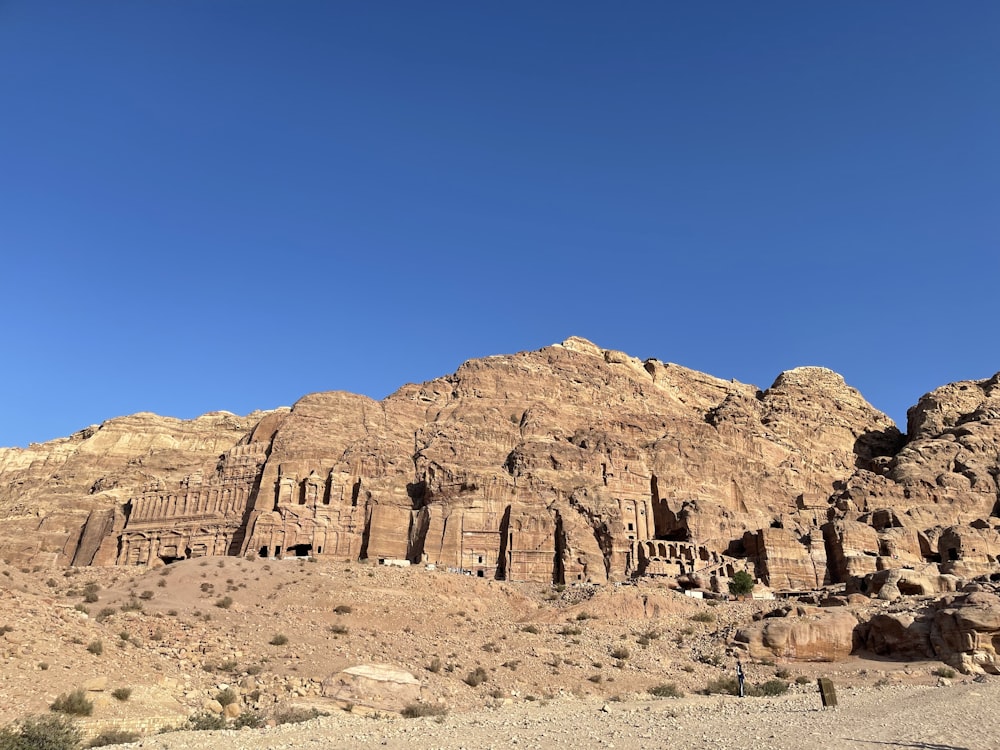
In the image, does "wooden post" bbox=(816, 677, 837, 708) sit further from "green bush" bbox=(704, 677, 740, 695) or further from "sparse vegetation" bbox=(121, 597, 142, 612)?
"sparse vegetation" bbox=(121, 597, 142, 612)

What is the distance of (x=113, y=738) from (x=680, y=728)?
46.7ft

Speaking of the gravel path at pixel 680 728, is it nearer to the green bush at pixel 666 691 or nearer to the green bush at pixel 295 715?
the green bush at pixel 295 715

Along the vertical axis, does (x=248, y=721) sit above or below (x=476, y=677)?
below

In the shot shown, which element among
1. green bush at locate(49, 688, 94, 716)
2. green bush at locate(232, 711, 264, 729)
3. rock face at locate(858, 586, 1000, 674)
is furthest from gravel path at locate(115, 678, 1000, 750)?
rock face at locate(858, 586, 1000, 674)

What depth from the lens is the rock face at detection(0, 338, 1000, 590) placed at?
6500 centimetres

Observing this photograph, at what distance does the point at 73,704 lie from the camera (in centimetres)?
1961

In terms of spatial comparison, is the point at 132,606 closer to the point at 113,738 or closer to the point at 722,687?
the point at 113,738

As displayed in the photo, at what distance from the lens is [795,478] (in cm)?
9312

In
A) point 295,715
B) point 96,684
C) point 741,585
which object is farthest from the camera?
point 741,585

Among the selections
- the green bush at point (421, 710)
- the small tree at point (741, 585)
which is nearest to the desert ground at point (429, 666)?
the green bush at point (421, 710)

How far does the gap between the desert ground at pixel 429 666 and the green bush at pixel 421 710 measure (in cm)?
18

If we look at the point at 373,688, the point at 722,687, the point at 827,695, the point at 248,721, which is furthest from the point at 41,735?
the point at 722,687

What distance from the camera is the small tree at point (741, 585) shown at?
182 ft

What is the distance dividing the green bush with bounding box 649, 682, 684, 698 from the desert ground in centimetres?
24
